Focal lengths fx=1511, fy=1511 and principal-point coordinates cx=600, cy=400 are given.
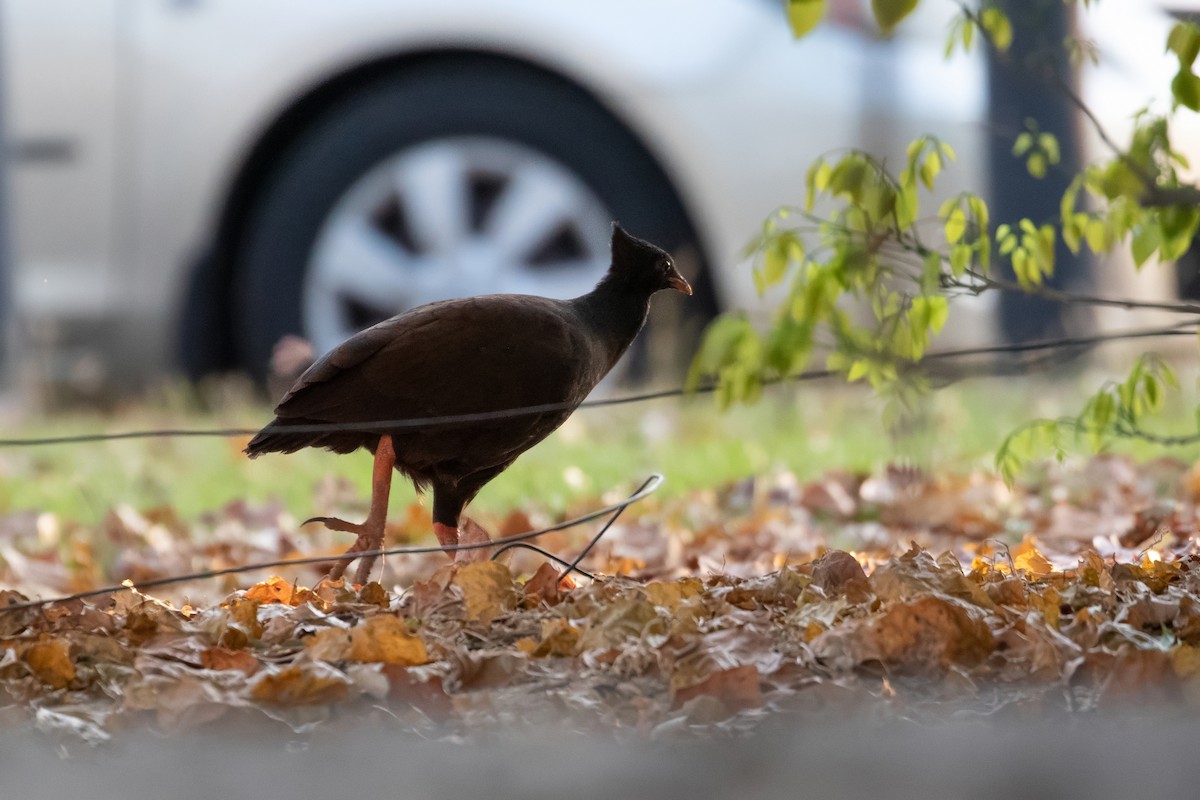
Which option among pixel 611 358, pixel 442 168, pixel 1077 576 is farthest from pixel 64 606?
pixel 442 168

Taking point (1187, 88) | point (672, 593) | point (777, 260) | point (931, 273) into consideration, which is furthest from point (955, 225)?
point (672, 593)

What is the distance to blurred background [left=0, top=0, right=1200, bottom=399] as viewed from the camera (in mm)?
5848

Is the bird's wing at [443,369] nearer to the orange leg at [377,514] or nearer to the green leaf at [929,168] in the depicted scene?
the orange leg at [377,514]

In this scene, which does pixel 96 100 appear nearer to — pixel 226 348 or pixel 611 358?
pixel 226 348

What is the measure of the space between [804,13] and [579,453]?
3.81 metres

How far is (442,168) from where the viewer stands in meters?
5.97

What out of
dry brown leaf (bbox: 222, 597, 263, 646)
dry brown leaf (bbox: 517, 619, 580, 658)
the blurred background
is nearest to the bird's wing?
dry brown leaf (bbox: 222, 597, 263, 646)

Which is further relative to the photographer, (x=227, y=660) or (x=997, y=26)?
(x=997, y=26)

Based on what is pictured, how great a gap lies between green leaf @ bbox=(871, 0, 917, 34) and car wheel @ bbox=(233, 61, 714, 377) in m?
4.12

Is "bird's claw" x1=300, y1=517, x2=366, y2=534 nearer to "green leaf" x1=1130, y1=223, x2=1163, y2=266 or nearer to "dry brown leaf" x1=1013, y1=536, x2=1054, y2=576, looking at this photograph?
"dry brown leaf" x1=1013, y1=536, x2=1054, y2=576

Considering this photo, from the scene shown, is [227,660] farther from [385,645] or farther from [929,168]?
[929,168]

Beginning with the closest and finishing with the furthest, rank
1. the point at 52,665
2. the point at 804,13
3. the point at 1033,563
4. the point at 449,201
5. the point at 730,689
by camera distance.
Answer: the point at 804,13, the point at 730,689, the point at 52,665, the point at 1033,563, the point at 449,201

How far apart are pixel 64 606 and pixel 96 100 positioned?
3.57 m

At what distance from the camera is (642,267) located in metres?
2.75
